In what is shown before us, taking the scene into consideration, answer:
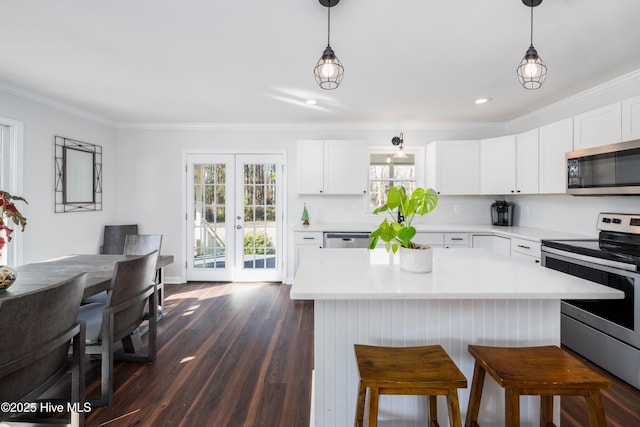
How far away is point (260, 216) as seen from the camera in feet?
14.9

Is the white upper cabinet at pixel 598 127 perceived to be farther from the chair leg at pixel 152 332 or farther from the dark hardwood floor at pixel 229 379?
the chair leg at pixel 152 332

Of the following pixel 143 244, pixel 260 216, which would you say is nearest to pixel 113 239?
pixel 143 244

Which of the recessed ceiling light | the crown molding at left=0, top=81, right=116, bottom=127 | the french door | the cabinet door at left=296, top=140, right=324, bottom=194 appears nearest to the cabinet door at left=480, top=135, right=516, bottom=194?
the recessed ceiling light

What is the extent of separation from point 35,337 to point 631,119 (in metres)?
3.91

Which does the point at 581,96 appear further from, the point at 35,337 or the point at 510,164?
the point at 35,337

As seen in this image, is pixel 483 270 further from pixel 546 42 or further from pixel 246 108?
pixel 246 108

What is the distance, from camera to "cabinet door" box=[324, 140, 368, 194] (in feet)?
13.6

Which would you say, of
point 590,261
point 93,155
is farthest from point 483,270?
point 93,155

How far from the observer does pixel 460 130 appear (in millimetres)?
4398

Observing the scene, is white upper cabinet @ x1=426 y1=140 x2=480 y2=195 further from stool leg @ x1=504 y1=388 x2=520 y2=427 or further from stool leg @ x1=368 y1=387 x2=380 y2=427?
stool leg @ x1=368 y1=387 x2=380 y2=427

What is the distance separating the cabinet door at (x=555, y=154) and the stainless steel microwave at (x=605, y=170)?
5.0 inches

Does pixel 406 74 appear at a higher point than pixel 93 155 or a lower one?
higher

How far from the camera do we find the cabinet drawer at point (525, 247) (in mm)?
2918

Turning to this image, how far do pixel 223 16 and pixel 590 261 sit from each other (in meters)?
3.08
